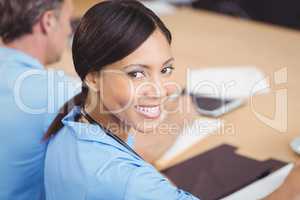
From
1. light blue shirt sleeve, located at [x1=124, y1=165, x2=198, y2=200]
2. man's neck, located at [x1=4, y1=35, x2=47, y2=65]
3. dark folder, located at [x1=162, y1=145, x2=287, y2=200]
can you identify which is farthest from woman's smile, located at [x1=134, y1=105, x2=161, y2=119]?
man's neck, located at [x1=4, y1=35, x2=47, y2=65]

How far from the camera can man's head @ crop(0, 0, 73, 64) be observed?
5.59 feet

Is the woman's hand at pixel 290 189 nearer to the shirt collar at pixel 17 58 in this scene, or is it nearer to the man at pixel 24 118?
the man at pixel 24 118

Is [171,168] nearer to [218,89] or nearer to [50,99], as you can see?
[50,99]

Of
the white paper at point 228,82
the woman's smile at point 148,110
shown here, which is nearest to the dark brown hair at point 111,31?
the woman's smile at point 148,110

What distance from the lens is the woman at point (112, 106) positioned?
3.38 ft

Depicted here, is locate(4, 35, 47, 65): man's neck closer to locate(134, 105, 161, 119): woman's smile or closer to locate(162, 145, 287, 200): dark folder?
locate(162, 145, 287, 200): dark folder

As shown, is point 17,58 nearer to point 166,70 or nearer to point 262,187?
point 166,70

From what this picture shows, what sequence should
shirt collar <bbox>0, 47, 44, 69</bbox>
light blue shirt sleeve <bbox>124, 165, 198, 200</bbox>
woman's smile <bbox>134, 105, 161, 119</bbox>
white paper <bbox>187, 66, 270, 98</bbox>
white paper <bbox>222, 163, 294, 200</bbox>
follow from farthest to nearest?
white paper <bbox>187, 66, 270, 98</bbox> < shirt collar <bbox>0, 47, 44, 69</bbox> < white paper <bbox>222, 163, 294, 200</bbox> < woman's smile <bbox>134, 105, 161, 119</bbox> < light blue shirt sleeve <bbox>124, 165, 198, 200</bbox>

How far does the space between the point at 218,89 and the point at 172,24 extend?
82 cm

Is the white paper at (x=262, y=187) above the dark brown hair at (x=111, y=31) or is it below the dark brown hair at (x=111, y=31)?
below

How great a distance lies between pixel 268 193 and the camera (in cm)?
142

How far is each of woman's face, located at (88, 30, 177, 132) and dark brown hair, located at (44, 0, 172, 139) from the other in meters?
0.02

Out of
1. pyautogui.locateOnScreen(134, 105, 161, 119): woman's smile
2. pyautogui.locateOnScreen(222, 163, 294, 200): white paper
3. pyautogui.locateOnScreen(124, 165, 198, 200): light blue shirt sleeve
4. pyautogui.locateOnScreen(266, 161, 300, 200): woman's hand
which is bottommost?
pyautogui.locateOnScreen(266, 161, 300, 200): woman's hand

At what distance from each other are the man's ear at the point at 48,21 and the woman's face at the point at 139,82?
2.21 ft
